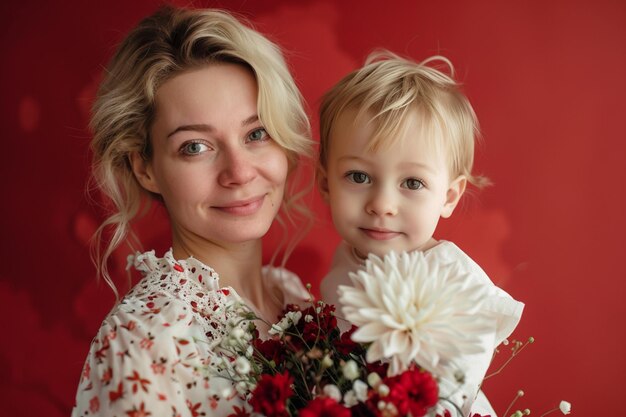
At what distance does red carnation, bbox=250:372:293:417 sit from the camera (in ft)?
3.52

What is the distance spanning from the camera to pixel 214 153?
1636 millimetres

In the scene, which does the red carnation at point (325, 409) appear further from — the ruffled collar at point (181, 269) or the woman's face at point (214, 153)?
the woman's face at point (214, 153)

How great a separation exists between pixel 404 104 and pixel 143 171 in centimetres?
82

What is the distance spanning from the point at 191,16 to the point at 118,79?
0.28 metres

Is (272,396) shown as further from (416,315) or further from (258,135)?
(258,135)

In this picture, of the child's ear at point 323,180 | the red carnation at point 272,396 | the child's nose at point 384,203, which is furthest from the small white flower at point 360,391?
the child's ear at point 323,180

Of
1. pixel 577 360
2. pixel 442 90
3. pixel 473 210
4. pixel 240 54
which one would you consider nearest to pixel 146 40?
pixel 240 54

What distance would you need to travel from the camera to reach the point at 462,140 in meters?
1.68

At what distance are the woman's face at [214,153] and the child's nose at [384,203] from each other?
33 centimetres

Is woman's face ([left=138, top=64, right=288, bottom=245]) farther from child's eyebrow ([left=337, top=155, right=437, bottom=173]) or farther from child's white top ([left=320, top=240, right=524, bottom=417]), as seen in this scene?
child's white top ([left=320, top=240, right=524, bottom=417])

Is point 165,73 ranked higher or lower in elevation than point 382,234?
higher

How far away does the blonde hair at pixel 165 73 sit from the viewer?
1620 mm

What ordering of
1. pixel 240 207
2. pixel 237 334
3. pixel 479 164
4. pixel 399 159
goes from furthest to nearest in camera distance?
1. pixel 479 164
2. pixel 240 207
3. pixel 399 159
4. pixel 237 334

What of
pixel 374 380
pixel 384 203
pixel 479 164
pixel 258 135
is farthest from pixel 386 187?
pixel 479 164
